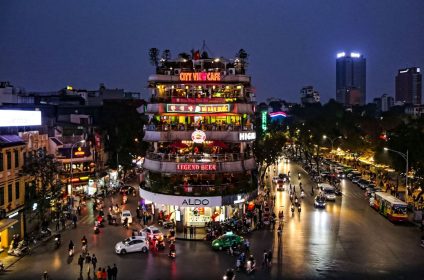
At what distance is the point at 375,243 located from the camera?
1644 inches

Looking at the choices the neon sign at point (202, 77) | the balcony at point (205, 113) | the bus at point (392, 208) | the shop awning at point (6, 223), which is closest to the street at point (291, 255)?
the bus at point (392, 208)

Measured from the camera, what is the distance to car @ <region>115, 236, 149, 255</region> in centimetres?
3919

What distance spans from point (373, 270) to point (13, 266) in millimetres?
27135

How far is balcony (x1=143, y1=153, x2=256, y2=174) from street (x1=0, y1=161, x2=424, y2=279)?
796 cm

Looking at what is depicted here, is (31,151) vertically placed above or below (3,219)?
above

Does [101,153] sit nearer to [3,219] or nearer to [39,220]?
[39,220]

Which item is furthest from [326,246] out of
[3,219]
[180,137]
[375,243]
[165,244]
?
[3,219]

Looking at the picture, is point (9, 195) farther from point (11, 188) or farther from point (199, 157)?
point (199, 157)

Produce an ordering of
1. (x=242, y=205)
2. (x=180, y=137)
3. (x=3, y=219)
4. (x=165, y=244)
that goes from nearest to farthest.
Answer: (x=3, y=219)
(x=165, y=244)
(x=180, y=137)
(x=242, y=205)

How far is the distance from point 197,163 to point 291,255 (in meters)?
16.0

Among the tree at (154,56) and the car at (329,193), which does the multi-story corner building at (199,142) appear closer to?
the tree at (154,56)

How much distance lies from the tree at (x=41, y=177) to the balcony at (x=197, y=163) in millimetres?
11048

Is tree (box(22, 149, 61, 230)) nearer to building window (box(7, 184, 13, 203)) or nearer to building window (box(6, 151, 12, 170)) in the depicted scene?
building window (box(6, 151, 12, 170))

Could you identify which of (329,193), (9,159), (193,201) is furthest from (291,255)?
(329,193)
